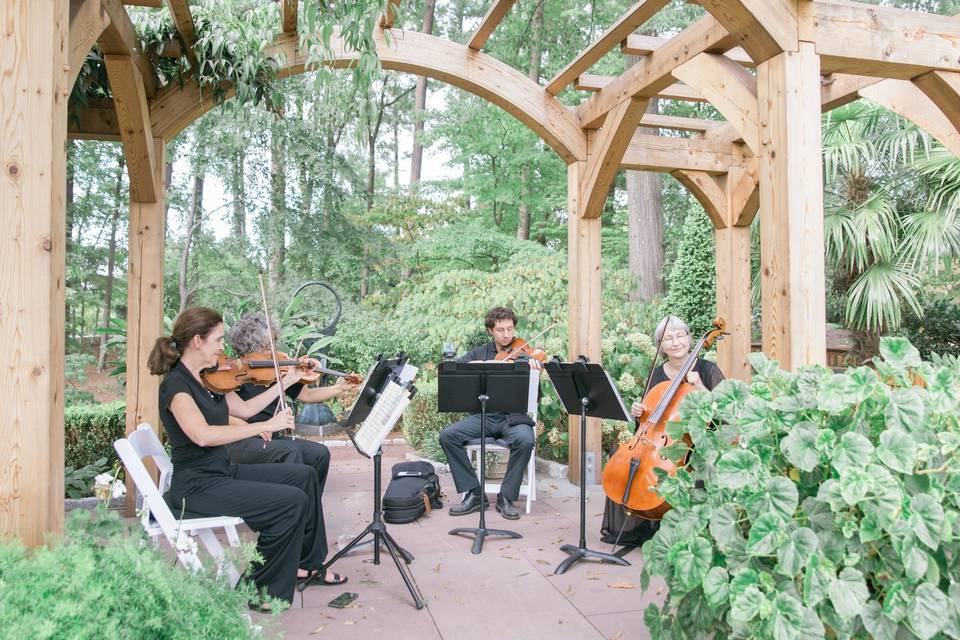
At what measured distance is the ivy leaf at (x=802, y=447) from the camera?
1.71 meters

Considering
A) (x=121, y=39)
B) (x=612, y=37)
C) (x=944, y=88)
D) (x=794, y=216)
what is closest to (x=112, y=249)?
(x=121, y=39)

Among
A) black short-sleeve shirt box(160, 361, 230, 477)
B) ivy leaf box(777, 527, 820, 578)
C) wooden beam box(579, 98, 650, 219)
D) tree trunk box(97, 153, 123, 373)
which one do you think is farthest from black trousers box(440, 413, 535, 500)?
tree trunk box(97, 153, 123, 373)

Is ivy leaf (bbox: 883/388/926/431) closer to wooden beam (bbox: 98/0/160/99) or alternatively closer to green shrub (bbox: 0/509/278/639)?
green shrub (bbox: 0/509/278/639)

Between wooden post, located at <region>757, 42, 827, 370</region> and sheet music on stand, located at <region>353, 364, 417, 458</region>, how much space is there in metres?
1.49

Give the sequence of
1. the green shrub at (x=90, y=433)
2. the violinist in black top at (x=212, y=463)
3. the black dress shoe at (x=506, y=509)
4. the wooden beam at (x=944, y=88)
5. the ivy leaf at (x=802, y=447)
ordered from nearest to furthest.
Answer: the ivy leaf at (x=802, y=447) < the violinist in black top at (x=212, y=463) < the wooden beam at (x=944, y=88) < the black dress shoe at (x=506, y=509) < the green shrub at (x=90, y=433)

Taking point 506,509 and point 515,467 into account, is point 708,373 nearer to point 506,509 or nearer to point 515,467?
point 515,467

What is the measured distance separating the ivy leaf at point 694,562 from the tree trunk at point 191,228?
9.79 meters

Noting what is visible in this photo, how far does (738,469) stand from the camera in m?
1.80

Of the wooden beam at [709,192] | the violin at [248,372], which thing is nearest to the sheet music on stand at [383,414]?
the violin at [248,372]

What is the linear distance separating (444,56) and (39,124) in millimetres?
3112

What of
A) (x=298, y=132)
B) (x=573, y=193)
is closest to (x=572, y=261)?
(x=573, y=193)

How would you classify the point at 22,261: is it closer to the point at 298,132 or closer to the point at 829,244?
the point at 829,244

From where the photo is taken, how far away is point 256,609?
9.31 ft

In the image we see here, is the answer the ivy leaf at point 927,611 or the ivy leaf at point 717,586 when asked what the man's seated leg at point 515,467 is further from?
the ivy leaf at point 927,611
